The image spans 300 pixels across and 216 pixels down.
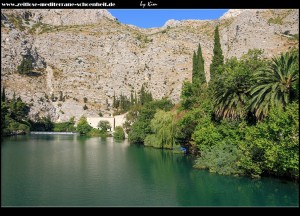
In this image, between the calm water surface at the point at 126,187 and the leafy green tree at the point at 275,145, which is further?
the leafy green tree at the point at 275,145

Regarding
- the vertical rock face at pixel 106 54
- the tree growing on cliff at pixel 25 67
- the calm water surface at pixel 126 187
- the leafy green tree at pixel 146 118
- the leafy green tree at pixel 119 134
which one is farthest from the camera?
the tree growing on cliff at pixel 25 67

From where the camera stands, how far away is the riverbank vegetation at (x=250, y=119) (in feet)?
78.8

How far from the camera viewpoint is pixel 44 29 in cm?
15388

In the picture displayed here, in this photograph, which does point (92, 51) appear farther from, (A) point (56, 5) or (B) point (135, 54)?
(A) point (56, 5)

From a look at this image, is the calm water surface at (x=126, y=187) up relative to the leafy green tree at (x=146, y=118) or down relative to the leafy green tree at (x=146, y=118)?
down

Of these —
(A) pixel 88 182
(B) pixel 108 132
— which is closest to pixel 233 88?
(A) pixel 88 182

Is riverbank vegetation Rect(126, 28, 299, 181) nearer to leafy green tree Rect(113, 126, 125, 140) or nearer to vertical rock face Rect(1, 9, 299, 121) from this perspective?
leafy green tree Rect(113, 126, 125, 140)

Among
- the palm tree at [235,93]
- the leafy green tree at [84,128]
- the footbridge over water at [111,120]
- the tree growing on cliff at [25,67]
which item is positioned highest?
the tree growing on cliff at [25,67]

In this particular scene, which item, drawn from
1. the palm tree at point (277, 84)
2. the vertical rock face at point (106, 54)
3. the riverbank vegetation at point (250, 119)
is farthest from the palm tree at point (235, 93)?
the vertical rock face at point (106, 54)

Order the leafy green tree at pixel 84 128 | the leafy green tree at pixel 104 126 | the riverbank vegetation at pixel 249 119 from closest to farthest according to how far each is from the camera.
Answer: the riverbank vegetation at pixel 249 119, the leafy green tree at pixel 104 126, the leafy green tree at pixel 84 128

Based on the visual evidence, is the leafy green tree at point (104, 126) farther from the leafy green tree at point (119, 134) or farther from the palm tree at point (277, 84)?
the palm tree at point (277, 84)

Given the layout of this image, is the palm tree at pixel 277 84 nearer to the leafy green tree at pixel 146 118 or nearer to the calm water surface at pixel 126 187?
the calm water surface at pixel 126 187

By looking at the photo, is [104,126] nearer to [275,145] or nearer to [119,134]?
[119,134]

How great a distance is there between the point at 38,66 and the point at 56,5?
131m
